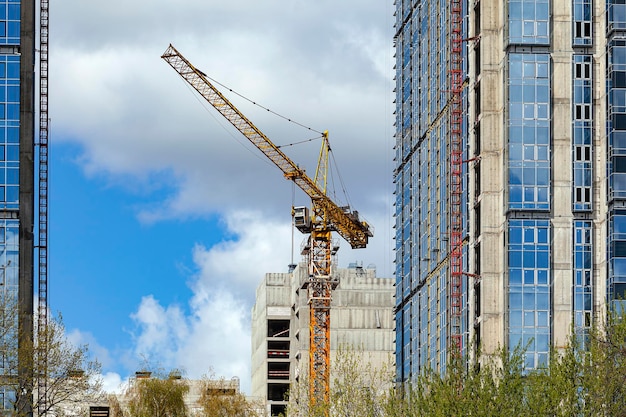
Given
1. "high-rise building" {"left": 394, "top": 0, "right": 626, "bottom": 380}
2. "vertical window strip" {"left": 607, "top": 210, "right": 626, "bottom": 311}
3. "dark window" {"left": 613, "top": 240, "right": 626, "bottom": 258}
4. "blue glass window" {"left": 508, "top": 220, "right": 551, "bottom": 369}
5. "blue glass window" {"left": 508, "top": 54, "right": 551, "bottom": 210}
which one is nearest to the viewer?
"vertical window strip" {"left": 607, "top": 210, "right": 626, "bottom": 311}

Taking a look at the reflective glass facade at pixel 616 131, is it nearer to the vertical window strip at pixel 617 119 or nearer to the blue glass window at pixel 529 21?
the vertical window strip at pixel 617 119

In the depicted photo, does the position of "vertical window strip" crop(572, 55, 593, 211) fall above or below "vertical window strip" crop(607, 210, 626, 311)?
above

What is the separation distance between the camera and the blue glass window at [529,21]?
190 metres

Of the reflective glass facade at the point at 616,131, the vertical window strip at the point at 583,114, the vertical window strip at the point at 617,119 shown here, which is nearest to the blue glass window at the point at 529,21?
the vertical window strip at the point at 583,114

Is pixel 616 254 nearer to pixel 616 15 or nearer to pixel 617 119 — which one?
pixel 617 119

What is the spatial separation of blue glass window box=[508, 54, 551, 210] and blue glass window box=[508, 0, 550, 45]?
164 cm

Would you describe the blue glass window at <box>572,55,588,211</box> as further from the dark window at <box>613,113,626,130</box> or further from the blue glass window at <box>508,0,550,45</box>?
the blue glass window at <box>508,0,550,45</box>

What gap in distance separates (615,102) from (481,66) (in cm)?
1379

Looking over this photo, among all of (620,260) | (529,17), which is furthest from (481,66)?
(620,260)

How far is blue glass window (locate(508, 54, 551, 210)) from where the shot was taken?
189375mm

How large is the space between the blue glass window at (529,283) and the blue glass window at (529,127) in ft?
10.1

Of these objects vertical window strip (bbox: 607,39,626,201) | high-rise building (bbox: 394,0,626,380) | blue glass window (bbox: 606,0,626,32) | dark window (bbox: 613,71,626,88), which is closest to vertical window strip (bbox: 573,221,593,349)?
high-rise building (bbox: 394,0,626,380)

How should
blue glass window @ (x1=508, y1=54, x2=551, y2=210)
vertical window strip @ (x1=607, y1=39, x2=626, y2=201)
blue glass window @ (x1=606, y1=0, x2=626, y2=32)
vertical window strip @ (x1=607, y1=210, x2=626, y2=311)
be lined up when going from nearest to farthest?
vertical window strip @ (x1=607, y1=210, x2=626, y2=311) → vertical window strip @ (x1=607, y1=39, x2=626, y2=201) → blue glass window @ (x1=606, y1=0, x2=626, y2=32) → blue glass window @ (x1=508, y1=54, x2=551, y2=210)

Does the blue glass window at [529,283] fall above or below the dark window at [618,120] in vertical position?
below
